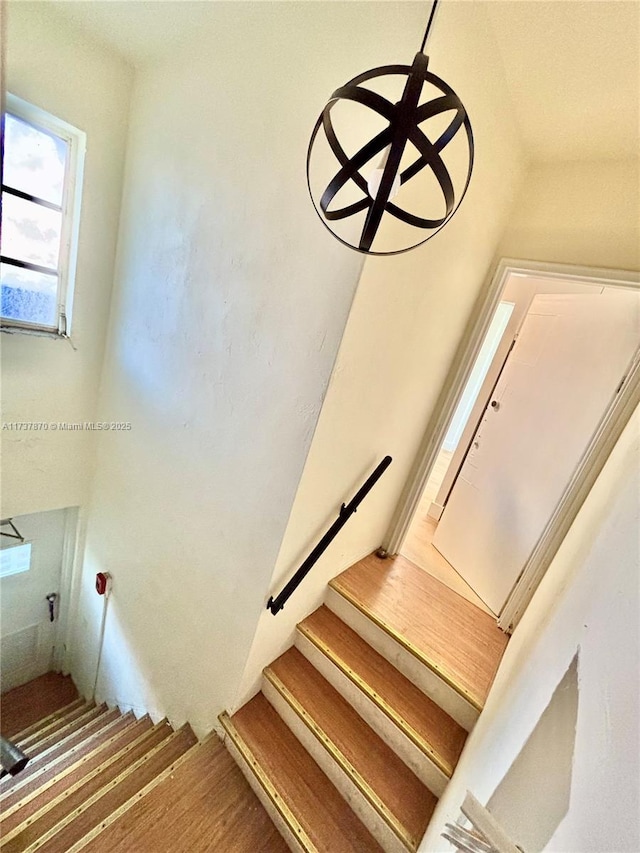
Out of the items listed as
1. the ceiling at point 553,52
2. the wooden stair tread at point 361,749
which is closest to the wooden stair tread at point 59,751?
the wooden stair tread at point 361,749

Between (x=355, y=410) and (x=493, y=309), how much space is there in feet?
4.05

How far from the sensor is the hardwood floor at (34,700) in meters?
3.01

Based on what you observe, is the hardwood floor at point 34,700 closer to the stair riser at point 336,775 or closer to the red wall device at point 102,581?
the red wall device at point 102,581

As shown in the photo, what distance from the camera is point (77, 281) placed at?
2213mm

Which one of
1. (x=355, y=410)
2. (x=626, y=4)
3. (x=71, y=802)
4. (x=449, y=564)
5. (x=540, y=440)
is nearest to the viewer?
(x=626, y=4)

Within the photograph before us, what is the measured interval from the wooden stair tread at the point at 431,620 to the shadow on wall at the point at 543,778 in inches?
39.1

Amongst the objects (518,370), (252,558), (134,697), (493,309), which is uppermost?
(493,309)

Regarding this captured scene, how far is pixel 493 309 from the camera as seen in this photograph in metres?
2.07

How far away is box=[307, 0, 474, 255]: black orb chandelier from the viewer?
0.67 metres

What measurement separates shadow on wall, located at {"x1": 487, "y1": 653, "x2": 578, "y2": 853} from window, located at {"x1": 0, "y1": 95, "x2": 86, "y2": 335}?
9.64ft

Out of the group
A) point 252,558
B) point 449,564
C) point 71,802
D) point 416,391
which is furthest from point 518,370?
point 71,802

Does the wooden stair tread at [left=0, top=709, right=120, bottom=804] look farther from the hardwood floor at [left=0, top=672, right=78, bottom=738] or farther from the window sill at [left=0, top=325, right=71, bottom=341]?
the window sill at [left=0, top=325, right=71, bottom=341]

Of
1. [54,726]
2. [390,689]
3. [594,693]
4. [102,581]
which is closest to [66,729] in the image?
[54,726]

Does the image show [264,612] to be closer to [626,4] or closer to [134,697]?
[134,697]
